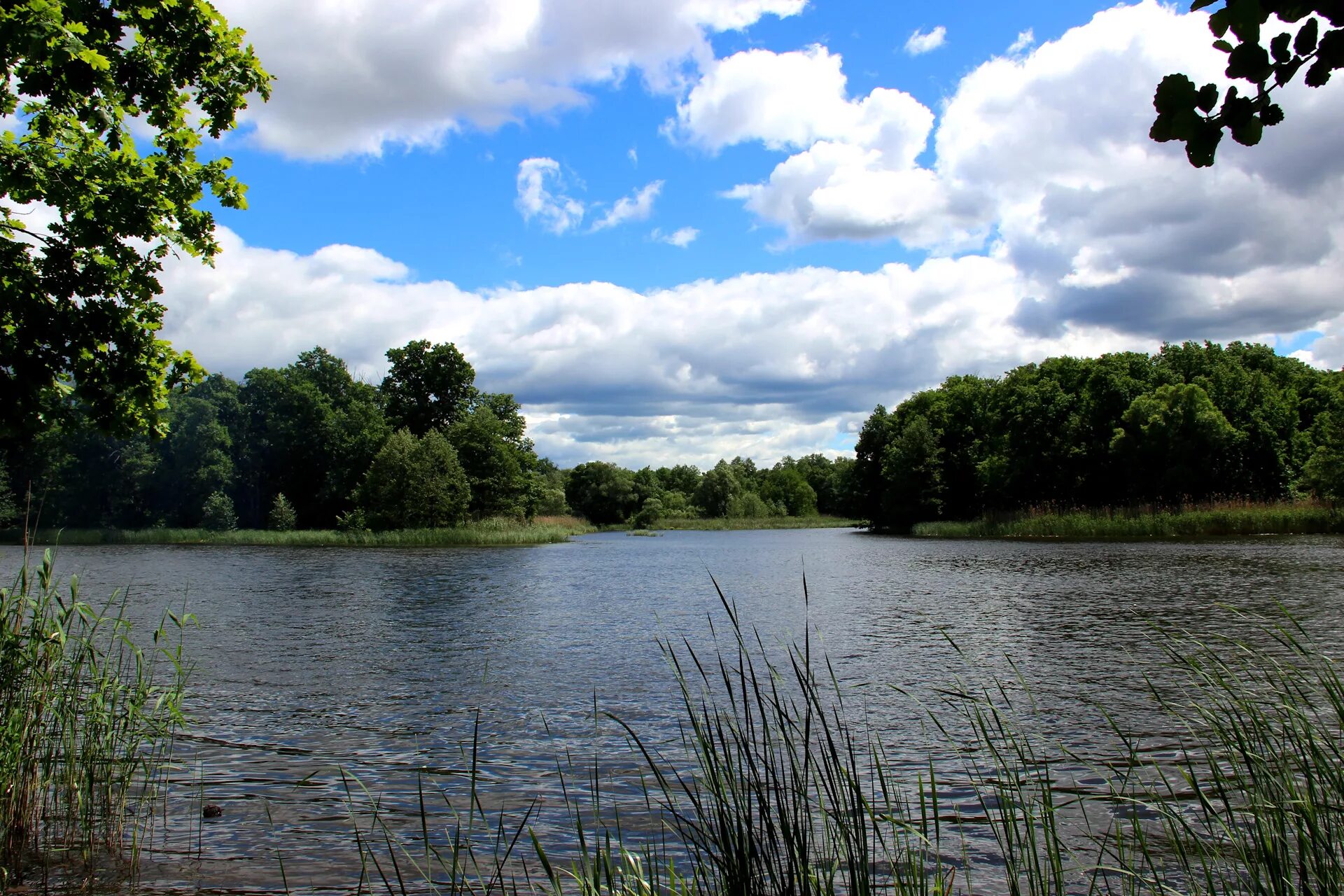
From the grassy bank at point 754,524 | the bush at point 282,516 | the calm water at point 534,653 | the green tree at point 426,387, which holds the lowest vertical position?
the grassy bank at point 754,524

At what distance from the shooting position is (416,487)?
5444 cm

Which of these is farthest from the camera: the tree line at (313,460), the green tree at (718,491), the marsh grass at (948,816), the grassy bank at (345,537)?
the green tree at (718,491)

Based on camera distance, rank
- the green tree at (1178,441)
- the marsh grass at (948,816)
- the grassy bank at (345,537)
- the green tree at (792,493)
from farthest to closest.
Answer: the green tree at (792,493)
the grassy bank at (345,537)
the green tree at (1178,441)
the marsh grass at (948,816)

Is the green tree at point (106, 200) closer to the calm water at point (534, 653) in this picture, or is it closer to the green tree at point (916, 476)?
the calm water at point (534, 653)

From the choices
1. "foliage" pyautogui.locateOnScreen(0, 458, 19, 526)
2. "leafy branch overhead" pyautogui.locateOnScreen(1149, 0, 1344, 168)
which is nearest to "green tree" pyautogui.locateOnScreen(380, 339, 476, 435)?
"foliage" pyautogui.locateOnScreen(0, 458, 19, 526)

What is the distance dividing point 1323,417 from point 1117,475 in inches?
482

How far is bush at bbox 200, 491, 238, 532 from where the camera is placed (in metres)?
63.2

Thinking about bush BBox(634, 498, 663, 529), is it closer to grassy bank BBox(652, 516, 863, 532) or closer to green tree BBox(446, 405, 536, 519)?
grassy bank BBox(652, 516, 863, 532)

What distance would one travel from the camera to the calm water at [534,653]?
6.81 meters

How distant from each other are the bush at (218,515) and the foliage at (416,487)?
14.2m

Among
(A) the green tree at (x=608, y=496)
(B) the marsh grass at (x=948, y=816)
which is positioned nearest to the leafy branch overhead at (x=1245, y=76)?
(B) the marsh grass at (x=948, y=816)

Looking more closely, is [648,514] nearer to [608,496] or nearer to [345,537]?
[608,496]

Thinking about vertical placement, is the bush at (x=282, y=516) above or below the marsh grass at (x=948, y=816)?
above

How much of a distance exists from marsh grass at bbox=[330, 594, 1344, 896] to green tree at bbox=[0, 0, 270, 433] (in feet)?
16.3
